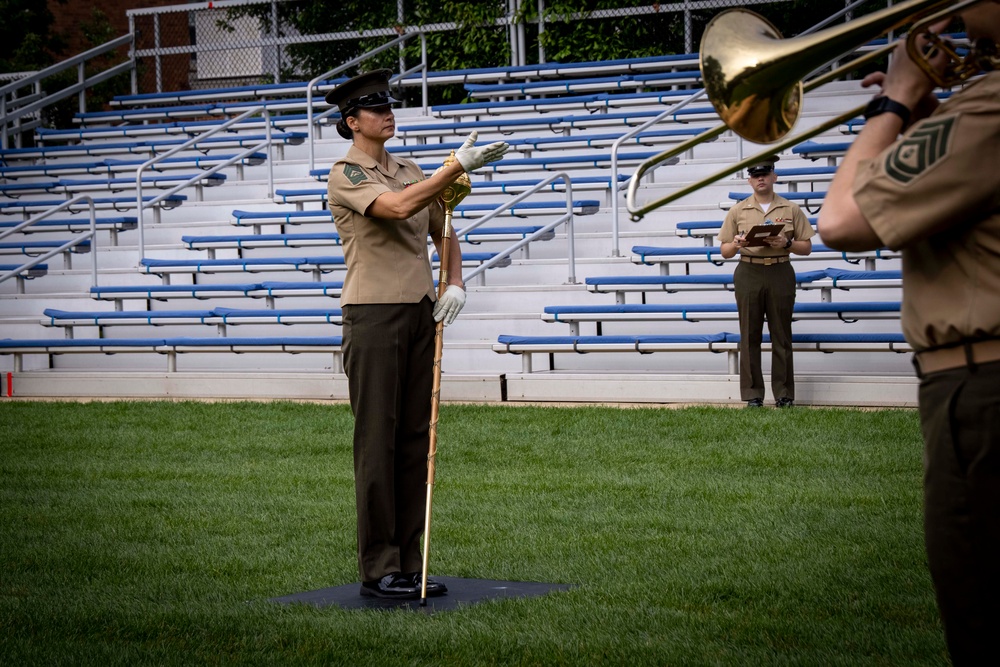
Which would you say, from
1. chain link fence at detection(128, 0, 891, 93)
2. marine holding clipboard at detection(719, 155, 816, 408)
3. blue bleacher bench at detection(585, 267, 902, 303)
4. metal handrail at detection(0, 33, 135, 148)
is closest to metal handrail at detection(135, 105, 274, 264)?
chain link fence at detection(128, 0, 891, 93)

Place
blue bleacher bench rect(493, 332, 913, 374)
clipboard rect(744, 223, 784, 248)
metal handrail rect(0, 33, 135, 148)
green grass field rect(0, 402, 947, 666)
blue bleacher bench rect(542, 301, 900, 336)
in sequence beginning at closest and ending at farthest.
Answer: green grass field rect(0, 402, 947, 666) < clipboard rect(744, 223, 784, 248) < blue bleacher bench rect(493, 332, 913, 374) < blue bleacher bench rect(542, 301, 900, 336) < metal handrail rect(0, 33, 135, 148)

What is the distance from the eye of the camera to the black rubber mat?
4.85 meters

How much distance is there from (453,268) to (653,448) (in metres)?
3.70

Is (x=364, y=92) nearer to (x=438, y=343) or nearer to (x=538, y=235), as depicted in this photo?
(x=438, y=343)

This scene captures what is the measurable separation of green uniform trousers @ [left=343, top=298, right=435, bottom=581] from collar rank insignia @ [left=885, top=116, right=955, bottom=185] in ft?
9.10

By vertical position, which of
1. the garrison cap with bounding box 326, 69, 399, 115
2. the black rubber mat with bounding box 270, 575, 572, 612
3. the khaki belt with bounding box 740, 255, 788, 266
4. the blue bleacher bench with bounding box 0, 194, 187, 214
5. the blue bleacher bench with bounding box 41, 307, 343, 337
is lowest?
the black rubber mat with bounding box 270, 575, 572, 612

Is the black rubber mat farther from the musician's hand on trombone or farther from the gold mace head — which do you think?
the musician's hand on trombone

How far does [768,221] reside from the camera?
10.4 m

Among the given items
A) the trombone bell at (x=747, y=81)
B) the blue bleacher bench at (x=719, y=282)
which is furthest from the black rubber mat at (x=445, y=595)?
the blue bleacher bench at (x=719, y=282)

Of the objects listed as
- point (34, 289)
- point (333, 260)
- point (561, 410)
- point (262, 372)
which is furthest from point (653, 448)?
point (34, 289)

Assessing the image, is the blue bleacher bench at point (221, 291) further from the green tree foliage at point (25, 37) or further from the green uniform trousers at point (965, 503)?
the green uniform trousers at point (965, 503)

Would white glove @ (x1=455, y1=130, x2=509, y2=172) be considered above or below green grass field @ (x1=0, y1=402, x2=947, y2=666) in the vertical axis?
above

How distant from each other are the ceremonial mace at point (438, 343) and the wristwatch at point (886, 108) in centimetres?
237

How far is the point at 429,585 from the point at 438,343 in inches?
36.9
